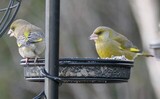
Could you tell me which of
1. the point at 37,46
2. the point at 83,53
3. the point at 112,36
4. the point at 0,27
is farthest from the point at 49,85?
the point at 83,53

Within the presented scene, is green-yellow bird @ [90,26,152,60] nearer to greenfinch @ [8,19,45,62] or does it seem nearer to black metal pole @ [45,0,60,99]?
greenfinch @ [8,19,45,62]

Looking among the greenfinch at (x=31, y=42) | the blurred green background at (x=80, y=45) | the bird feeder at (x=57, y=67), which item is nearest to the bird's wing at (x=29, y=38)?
the greenfinch at (x=31, y=42)

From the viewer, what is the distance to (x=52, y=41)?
4.23 meters

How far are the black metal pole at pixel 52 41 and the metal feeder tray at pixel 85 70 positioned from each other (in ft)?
0.66

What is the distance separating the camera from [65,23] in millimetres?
14641

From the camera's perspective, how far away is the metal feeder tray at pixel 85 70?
4543mm

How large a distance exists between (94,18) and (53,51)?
10.5m

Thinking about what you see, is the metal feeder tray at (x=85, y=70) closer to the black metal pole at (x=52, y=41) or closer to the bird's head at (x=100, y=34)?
the black metal pole at (x=52, y=41)

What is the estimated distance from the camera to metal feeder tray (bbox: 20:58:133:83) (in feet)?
14.9

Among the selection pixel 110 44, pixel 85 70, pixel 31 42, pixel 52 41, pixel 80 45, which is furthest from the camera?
pixel 80 45

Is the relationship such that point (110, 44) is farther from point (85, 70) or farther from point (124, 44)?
point (85, 70)

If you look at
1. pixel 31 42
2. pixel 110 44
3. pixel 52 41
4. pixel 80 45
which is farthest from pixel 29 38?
pixel 80 45

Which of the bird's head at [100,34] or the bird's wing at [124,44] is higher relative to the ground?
the bird's head at [100,34]

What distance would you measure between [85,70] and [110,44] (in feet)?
9.26
